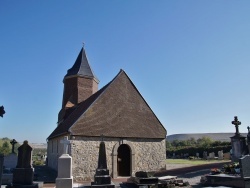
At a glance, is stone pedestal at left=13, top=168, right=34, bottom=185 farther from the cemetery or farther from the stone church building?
the stone church building

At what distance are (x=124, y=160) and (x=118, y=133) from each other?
7.06 ft

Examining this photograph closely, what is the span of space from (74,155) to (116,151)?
3134 millimetres

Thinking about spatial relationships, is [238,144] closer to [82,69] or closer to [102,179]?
[102,179]

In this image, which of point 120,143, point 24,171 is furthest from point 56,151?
point 24,171

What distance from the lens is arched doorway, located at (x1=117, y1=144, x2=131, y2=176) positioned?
17.8 meters

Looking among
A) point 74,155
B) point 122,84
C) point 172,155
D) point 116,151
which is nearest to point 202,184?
point 116,151

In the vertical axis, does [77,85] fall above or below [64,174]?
above

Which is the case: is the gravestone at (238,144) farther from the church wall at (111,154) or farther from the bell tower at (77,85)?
the bell tower at (77,85)

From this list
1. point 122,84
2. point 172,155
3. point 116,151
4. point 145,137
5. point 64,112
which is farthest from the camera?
point 172,155

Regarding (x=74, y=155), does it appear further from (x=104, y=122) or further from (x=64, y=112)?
(x=64, y=112)

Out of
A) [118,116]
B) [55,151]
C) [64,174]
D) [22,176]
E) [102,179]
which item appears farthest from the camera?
[55,151]

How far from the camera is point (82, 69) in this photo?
26938mm

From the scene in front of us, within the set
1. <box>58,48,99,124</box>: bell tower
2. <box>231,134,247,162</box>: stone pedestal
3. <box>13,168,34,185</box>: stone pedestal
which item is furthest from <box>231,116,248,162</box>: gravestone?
<box>58,48,99,124</box>: bell tower

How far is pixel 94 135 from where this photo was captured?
16.6 metres
